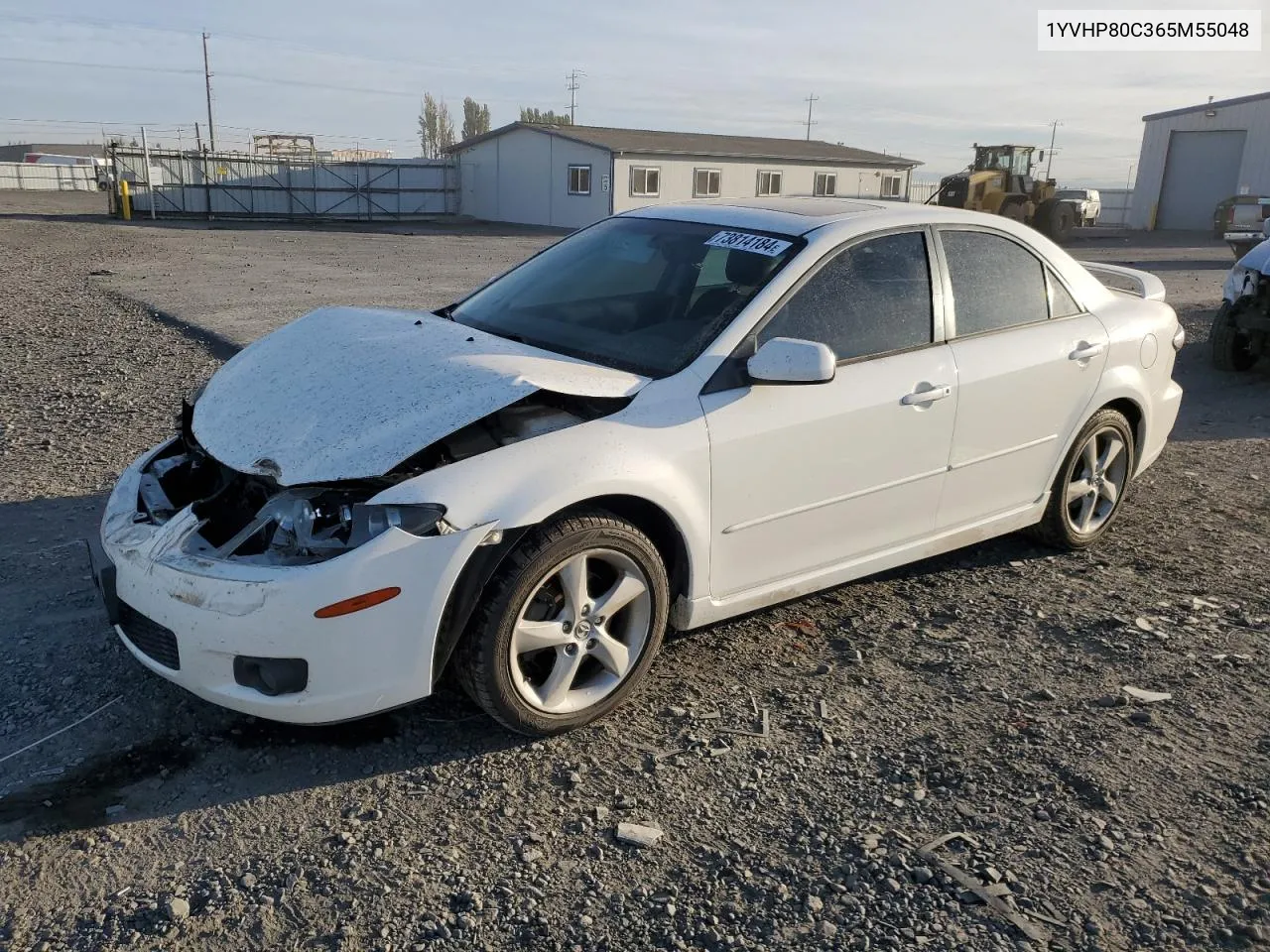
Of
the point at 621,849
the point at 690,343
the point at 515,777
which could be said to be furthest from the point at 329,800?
the point at 690,343

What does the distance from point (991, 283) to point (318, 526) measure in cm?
306

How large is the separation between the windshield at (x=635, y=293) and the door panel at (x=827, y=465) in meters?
0.38

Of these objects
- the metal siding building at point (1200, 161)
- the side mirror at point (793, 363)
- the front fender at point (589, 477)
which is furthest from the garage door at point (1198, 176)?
the front fender at point (589, 477)

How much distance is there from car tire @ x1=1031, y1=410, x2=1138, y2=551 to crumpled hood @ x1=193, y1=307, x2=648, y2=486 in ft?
8.17

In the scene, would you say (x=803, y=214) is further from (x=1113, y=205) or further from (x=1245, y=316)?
(x=1113, y=205)

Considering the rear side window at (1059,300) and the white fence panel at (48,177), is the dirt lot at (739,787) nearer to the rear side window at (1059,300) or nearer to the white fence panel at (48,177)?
the rear side window at (1059,300)

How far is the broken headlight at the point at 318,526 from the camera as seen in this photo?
3072 millimetres

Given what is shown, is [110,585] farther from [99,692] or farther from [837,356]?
[837,356]

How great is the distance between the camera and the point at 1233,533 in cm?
559

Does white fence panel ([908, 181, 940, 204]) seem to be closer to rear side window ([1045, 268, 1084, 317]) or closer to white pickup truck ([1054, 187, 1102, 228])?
white pickup truck ([1054, 187, 1102, 228])

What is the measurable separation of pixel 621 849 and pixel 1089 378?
3255 millimetres

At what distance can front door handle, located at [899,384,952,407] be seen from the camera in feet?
13.4

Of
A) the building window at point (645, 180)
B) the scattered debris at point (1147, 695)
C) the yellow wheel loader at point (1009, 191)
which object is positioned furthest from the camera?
the building window at point (645, 180)

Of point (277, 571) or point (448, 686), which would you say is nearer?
point (277, 571)
